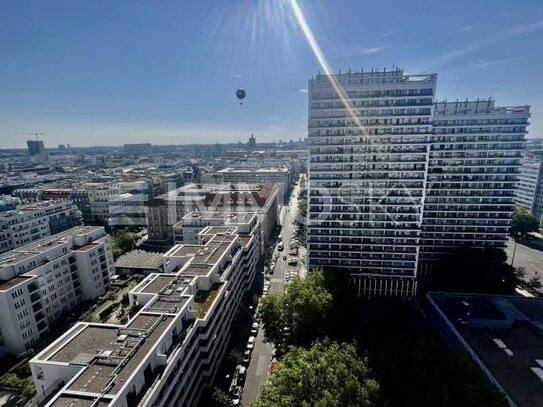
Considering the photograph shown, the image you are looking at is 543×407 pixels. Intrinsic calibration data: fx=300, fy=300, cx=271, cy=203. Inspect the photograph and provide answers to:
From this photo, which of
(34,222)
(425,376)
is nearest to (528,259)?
(425,376)

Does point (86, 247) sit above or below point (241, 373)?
above

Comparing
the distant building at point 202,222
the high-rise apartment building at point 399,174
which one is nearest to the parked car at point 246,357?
the high-rise apartment building at point 399,174

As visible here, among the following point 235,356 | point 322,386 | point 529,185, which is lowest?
point 235,356

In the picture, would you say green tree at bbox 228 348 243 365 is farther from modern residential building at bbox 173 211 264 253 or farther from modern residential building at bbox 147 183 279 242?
modern residential building at bbox 147 183 279 242

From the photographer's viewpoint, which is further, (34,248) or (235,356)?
(34,248)

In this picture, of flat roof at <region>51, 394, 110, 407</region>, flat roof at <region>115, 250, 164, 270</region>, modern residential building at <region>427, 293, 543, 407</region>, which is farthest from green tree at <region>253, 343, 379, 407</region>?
flat roof at <region>115, 250, 164, 270</region>

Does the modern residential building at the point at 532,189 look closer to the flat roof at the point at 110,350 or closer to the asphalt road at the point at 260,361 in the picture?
the asphalt road at the point at 260,361

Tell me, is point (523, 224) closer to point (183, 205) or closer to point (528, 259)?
point (528, 259)

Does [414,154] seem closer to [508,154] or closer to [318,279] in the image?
[508,154]
